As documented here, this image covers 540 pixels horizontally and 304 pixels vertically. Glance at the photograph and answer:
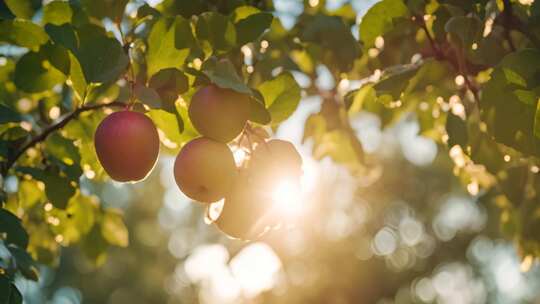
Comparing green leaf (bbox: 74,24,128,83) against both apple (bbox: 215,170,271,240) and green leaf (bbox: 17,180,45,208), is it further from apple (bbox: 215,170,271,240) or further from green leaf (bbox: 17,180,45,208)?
green leaf (bbox: 17,180,45,208)

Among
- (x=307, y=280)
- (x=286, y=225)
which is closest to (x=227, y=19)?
(x=286, y=225)

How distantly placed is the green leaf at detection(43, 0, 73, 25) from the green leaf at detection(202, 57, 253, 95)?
57 centimetres

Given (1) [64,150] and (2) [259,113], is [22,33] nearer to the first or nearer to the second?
(1) [64,150]

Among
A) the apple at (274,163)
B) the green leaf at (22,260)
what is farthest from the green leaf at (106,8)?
the green leaf at (22,260)

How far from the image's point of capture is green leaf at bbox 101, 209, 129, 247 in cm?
280

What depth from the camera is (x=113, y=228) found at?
9.25 feet

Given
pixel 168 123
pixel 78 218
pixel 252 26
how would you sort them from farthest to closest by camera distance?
pixel 78 218, pixel 168 123, pixel 252 26

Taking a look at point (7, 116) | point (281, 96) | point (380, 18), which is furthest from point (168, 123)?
point (380, 18)

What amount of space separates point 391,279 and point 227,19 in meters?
19.4

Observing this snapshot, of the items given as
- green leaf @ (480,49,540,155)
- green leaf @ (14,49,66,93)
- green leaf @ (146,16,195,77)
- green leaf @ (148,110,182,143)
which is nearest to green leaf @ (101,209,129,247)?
green leaf @ (14,49,66,93)

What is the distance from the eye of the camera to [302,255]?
20000 mm

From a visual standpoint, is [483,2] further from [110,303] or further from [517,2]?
[110,303]

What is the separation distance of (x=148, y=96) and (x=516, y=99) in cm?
98

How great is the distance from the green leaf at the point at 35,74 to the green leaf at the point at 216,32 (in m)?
0.54
